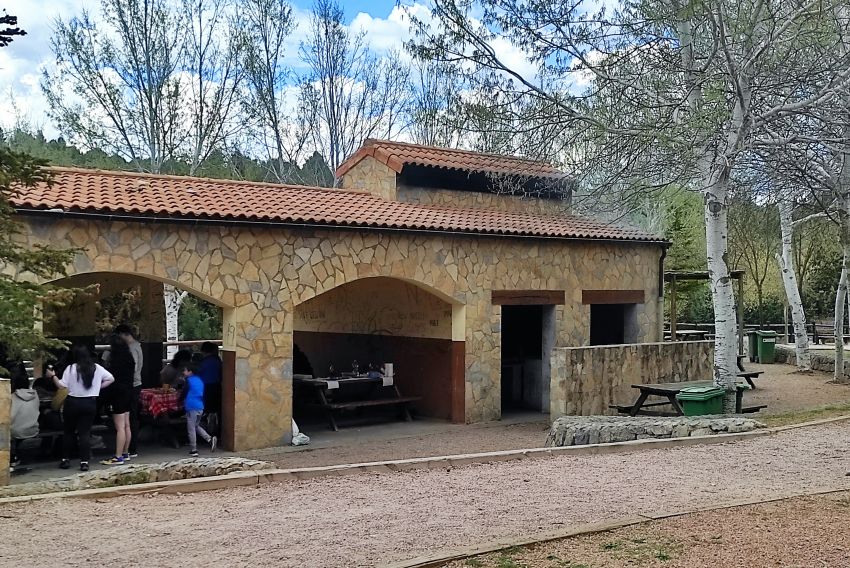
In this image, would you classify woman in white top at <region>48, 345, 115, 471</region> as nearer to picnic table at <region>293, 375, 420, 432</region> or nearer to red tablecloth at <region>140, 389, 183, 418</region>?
red tablecloth at <region>140, 389, 183, 418</region>

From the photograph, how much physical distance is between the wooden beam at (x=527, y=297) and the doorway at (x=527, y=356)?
0.24 metres

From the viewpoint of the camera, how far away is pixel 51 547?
586 centimetres

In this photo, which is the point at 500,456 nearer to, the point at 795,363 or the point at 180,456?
the point at 180,456

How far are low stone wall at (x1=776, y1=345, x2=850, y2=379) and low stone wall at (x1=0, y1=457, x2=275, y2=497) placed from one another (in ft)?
52.7

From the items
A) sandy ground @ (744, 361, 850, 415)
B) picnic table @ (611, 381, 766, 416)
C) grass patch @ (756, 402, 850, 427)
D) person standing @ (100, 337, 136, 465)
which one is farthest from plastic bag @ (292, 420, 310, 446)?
sandy ground @ (744, 361, 850, 415)

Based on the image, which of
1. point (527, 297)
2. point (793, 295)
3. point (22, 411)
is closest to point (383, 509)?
point (22, 411)

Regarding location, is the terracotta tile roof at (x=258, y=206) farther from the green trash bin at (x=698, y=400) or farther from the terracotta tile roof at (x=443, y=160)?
the green trash bin at (x=698, y=400)

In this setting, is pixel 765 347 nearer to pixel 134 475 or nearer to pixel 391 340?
pixel 391 340

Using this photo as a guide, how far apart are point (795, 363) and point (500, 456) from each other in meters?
18.0

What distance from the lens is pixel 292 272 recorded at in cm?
1277

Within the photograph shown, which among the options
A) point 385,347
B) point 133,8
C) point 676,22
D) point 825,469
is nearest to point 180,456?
point 385,347

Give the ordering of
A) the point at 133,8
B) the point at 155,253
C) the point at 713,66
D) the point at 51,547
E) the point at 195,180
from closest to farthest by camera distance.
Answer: the point at 51,547, the point at 155,253, the point at 713,66, the point at 195,180, the point at 133,8

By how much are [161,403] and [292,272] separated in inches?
103

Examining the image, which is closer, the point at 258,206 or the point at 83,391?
the point at 83,391
